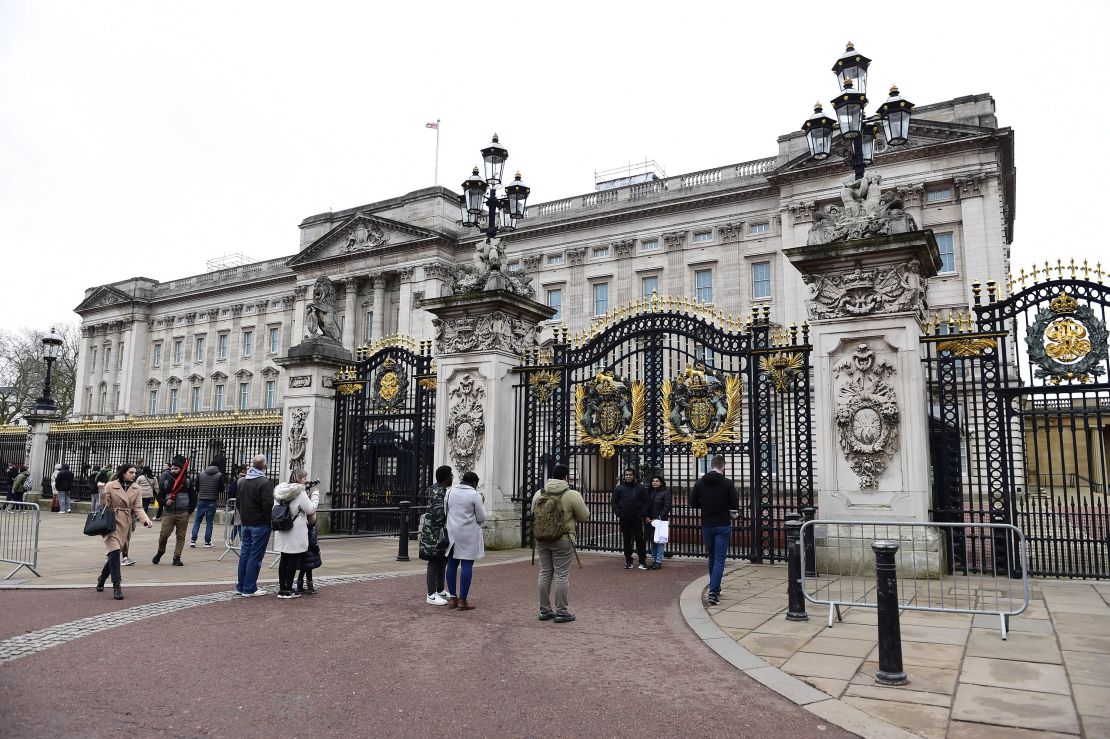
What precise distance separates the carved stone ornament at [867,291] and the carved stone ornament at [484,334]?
227 inches

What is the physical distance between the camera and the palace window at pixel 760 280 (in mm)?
43438

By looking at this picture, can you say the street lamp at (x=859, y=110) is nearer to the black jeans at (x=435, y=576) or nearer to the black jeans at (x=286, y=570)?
the black jeans at (x=435, y=576)

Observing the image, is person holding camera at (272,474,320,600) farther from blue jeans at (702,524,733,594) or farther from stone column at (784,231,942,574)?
stone column at (784,231,942,574)

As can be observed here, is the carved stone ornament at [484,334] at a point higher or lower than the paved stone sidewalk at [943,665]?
higher

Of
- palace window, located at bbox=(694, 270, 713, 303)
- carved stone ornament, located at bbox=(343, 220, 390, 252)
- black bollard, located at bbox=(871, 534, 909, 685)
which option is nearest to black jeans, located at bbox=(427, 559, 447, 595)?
A: black bollard, located at bbox=(871, 534, 909, 685)

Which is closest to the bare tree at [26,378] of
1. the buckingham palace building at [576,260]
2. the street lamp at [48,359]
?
the buckingham palace building at [576,260]

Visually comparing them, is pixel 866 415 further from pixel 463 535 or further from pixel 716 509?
pixel 463 535

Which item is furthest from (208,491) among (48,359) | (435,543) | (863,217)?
(48,359)

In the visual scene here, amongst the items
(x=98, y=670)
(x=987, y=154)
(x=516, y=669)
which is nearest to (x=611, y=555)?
(x=516, y=669)

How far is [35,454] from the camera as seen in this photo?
2766 centimetres

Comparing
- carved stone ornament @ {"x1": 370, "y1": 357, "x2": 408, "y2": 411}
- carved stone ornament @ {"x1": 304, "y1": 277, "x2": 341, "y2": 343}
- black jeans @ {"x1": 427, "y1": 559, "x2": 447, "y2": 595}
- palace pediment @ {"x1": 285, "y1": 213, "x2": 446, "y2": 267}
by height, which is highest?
palace pediment @ {"x1": 285, "y1": 213, "x2": 446, "y2": 267}

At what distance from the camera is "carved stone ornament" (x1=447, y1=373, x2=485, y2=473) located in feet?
46.5

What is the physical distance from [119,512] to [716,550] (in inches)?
297

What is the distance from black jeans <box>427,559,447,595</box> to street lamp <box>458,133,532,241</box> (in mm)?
7302
